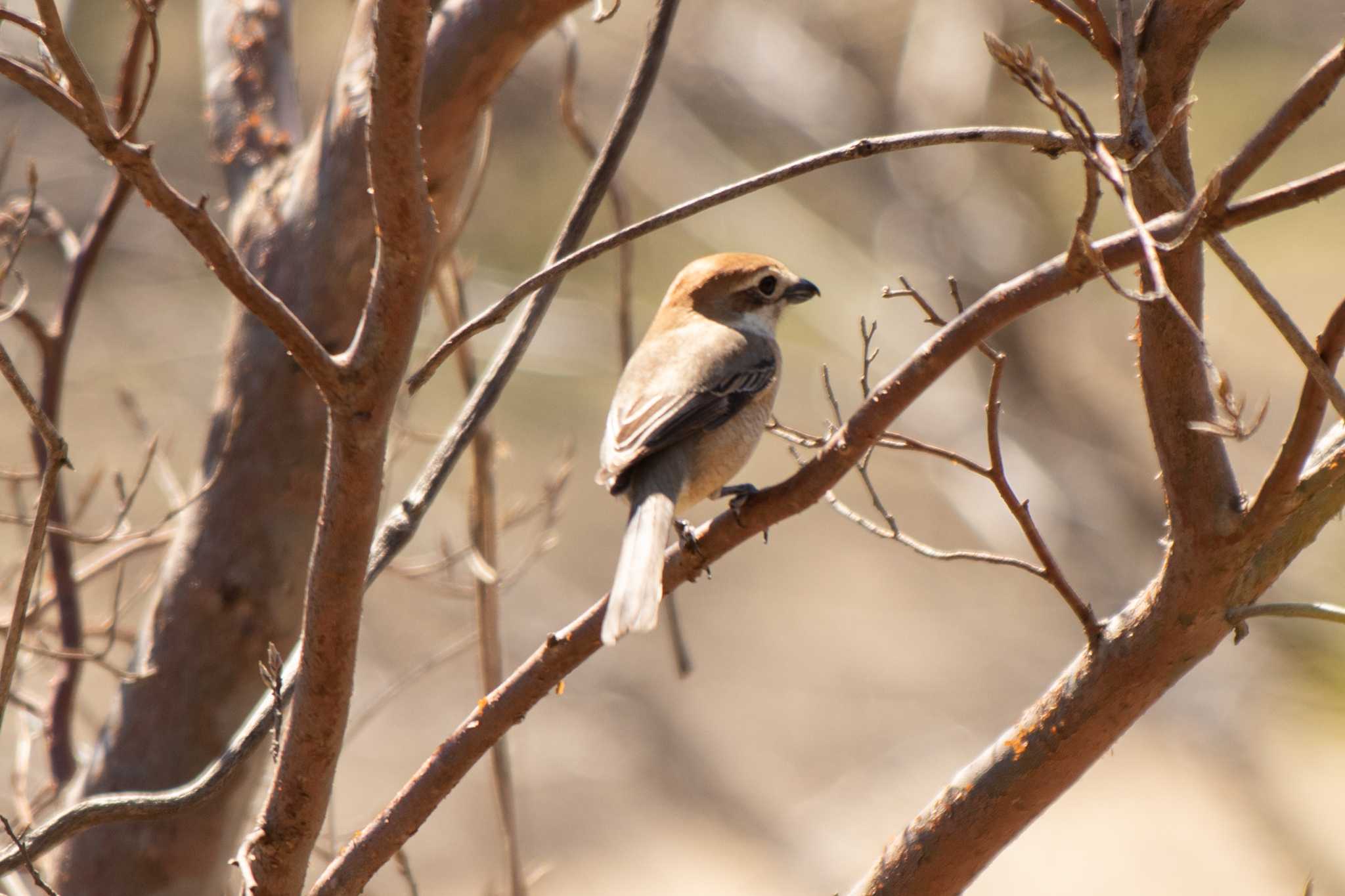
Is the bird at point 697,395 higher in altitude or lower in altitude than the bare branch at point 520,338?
higher

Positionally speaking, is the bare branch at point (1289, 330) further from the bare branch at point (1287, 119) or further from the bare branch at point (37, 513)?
the bare branch at point (37, 513)

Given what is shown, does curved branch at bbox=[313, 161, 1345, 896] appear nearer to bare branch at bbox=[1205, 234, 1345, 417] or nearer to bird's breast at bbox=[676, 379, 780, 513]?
bare branch at bbox=[1205, 234, 1345, 417]

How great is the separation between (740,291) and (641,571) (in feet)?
6.26

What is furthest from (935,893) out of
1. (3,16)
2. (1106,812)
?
(1106,812)

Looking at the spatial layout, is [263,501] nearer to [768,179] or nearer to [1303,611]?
[768,179]

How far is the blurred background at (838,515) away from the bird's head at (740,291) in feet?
11.5

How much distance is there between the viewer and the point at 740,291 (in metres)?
4.02

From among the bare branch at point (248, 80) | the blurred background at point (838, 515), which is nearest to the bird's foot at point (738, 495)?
the bare branch at point (248, 80)

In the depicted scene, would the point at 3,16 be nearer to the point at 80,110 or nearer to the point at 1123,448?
the point at 80,110

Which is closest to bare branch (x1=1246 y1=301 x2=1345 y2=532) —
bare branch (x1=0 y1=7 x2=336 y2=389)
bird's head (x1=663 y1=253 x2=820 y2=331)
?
bare branch (x1=0 y1=7 x2=336 y2=389)

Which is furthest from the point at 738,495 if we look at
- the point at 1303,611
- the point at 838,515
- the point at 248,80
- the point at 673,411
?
the point at 838,515

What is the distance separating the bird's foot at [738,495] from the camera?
76.3 inches

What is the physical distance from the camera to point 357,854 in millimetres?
1723

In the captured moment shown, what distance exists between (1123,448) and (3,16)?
27.9 feet
